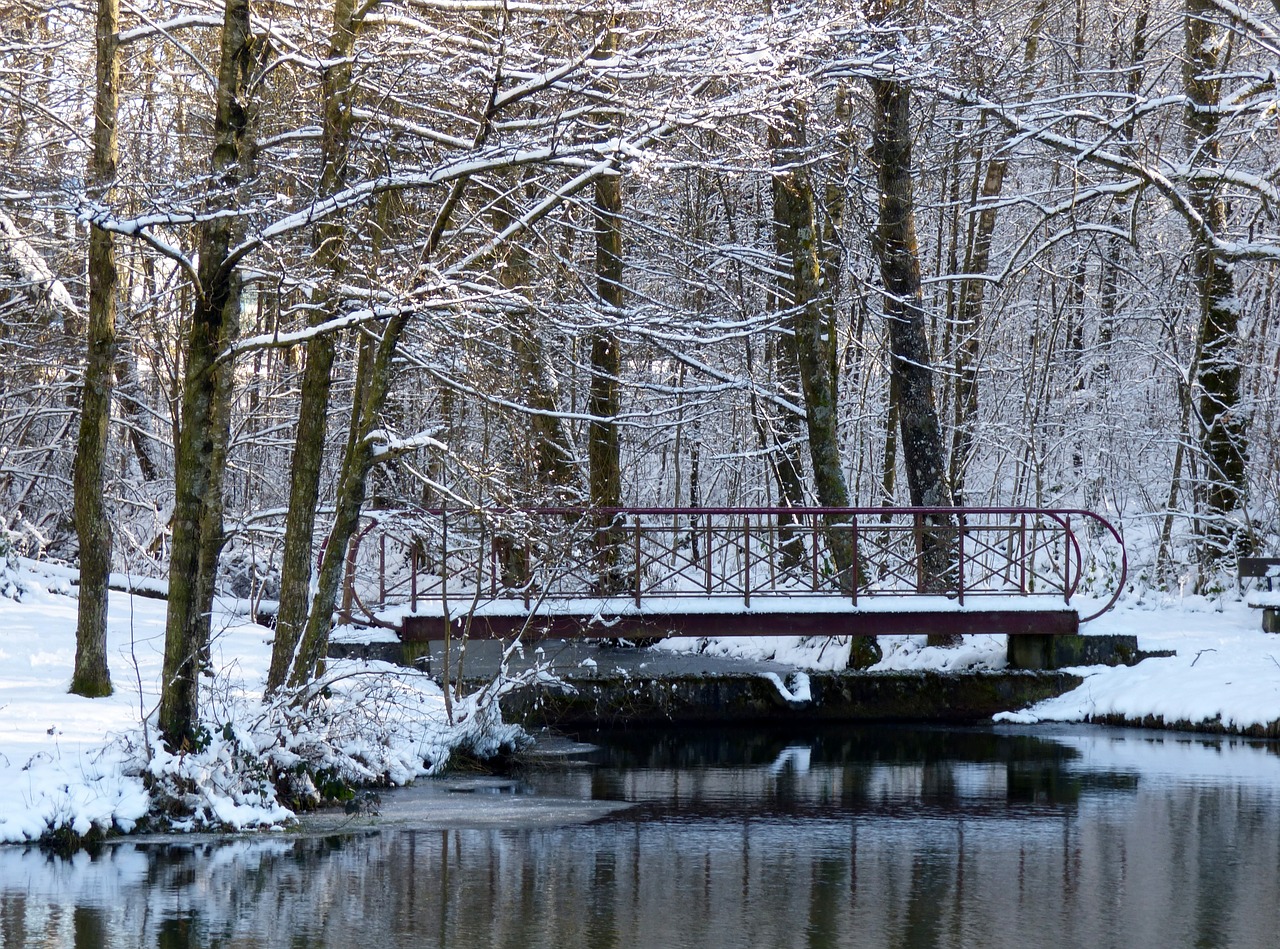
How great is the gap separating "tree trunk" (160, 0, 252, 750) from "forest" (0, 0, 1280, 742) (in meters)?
0.03

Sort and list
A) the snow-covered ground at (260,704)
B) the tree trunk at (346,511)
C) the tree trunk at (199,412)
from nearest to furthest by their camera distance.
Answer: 1. the snow-covered ground at (260,704)
2. the tree trunk at (199,412)
3. the tree trunk at (346,511)

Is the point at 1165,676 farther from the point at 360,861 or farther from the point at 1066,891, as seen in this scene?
the point at 360,861

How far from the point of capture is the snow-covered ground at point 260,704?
8969 mm

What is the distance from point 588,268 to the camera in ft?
64.4

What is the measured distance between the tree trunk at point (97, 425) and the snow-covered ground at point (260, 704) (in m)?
0.35

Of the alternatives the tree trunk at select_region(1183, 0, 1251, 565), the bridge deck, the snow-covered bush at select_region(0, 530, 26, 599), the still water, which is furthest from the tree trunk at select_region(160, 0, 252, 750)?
the tree trunk at select_region(1183, 0, 1251, 565)

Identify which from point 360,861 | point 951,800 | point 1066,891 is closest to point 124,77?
point 360,861

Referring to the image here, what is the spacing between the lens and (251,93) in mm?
9539

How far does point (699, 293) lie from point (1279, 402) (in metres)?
7.64

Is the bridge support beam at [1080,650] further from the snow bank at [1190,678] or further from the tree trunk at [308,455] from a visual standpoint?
the tree trunk at [308,455]

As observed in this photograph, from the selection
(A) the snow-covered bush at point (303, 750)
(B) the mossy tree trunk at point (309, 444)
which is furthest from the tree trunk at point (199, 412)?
(B) the mossy tree trunk at point (309, 444)

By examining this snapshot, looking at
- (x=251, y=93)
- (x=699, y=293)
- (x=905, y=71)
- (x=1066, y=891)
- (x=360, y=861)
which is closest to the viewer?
(x=1066, y=891)

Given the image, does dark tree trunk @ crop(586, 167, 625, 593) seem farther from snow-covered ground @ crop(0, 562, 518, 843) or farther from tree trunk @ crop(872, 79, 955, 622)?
snow-covered ground @ crop(0, 562, 518, 843)

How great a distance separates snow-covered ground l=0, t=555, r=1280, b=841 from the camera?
8969 millimetres
